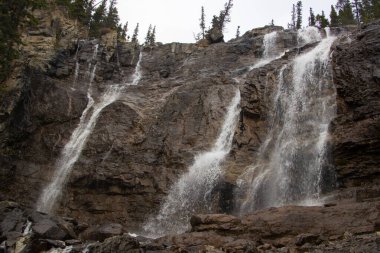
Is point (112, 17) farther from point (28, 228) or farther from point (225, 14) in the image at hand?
point (28, 228)

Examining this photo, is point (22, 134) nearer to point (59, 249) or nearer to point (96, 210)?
point (96, 210)

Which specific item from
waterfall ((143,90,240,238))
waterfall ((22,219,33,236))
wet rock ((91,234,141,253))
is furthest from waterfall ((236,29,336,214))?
waterfall ((22,219,33,236))

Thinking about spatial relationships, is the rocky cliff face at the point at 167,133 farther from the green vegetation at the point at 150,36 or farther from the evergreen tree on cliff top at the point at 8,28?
the green vegetation at the point at 150,36

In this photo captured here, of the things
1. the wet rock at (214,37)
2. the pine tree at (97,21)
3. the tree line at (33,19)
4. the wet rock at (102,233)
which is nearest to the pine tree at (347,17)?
the wet rock at (214,37)

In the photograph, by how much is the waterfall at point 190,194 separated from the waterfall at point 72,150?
24.6 ft

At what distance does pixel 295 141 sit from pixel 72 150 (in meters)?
16.4

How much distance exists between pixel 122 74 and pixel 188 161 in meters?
19.3

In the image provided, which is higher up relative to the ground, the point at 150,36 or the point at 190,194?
the point at 150,36

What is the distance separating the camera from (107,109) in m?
34.1

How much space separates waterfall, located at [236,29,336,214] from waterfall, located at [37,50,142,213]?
13.0 meters

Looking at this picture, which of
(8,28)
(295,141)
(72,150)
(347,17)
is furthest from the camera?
(347,17)

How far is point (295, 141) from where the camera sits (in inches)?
993

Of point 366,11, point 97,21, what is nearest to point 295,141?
point 97,21

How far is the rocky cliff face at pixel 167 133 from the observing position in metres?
21.2
